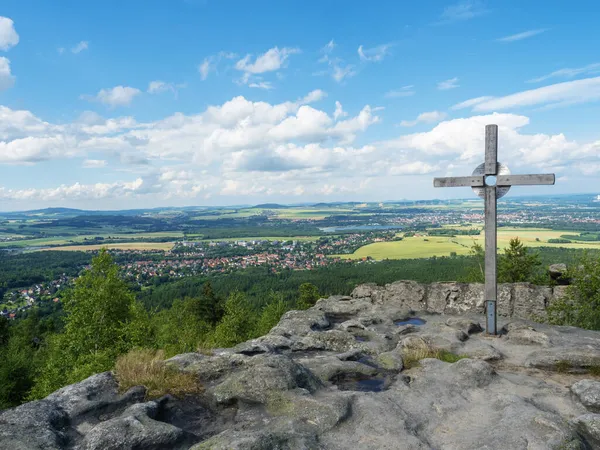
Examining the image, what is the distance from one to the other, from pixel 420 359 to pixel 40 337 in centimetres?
5799

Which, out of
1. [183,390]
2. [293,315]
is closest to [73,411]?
[183,390]

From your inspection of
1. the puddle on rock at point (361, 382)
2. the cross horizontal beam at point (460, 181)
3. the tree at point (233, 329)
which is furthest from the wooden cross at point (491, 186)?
the tree at point (233, 329)

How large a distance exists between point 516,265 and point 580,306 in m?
15.0

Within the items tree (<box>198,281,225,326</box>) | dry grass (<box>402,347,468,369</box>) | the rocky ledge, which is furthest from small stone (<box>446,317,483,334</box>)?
tree (<box>198,281,225,326</box>)

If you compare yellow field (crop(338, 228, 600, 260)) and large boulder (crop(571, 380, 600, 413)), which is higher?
large boulder (crop(571, 380, 600, 413))

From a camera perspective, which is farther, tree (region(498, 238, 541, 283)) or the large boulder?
tree (region(498, 238, 541, 283))

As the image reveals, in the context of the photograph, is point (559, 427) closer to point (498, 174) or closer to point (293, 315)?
point (498, 174)

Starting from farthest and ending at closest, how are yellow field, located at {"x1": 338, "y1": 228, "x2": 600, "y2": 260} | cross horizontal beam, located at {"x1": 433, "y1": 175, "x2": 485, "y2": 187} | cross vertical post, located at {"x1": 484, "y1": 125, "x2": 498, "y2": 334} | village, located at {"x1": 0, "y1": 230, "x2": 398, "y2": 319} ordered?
village, located at {"x1": 0, "y1": 230, "x2": 398, "y2": 319} → yellow field, located at {"x1": 338, "y1": 228, "x2": 600, "y2": 260} → cross horizontal beam, located at {"x1": 433, "y1": 175, "x2": 485, "y2": 187} → cross vertical post, located at {"x1": 484, "y1": 125, "x2": 498, "y2": 334}

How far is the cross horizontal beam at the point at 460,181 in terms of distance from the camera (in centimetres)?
1112

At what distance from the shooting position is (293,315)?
46.8 feet

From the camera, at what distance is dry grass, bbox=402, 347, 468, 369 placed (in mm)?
8797

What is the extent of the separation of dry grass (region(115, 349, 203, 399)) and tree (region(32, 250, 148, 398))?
1073cm

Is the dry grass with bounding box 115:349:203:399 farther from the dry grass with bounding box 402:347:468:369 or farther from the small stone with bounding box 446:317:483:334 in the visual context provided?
the small stone with bounding box 446:317:483:334

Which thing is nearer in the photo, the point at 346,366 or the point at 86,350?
the point at 346,366
